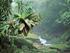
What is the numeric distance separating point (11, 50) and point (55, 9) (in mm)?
15790

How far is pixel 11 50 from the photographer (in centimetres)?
1137

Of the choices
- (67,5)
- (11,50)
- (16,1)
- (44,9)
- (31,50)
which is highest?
(44,9)

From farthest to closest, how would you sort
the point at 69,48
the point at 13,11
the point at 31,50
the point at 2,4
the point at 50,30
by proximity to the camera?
the point at 50,30 < the point at 69,48 < the point at 31,50 < the point at 13,11 < the point at 2,4

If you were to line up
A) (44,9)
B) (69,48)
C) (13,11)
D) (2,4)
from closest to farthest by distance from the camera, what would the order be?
1. (2,4)
2. (13,11)
3. (69,48)
4. (44,9)

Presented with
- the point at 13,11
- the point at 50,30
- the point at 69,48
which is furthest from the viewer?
the point at 50,30

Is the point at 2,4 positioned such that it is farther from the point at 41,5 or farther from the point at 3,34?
the point at 41,5

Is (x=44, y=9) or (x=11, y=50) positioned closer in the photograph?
(x=11, y=50)

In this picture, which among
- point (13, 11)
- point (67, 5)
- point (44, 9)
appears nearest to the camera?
point (13, 11)

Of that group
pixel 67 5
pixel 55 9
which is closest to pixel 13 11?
pixel 67 5

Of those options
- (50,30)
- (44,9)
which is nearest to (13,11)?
(50,30)

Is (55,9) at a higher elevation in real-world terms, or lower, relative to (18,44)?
higher

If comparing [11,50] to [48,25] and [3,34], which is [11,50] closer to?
[3,34]

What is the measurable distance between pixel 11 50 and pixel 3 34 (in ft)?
4.14

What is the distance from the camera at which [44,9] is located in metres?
30.9
